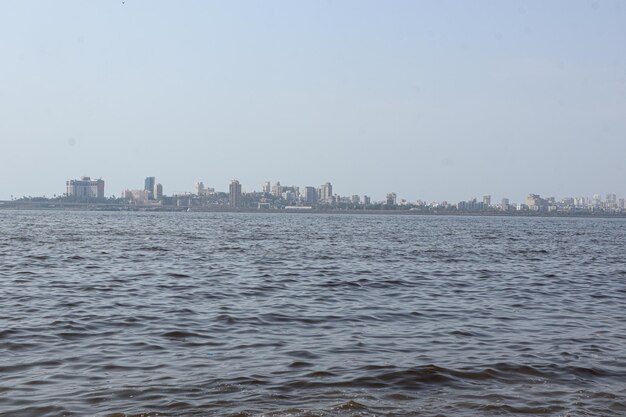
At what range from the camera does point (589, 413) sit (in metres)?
9.35

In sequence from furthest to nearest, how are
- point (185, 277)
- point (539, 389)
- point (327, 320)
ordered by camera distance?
point (185, 277) → point (327, 320) → point (539, 389)

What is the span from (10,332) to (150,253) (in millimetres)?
25286

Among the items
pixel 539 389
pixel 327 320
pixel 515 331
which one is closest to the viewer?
pixel 539 389

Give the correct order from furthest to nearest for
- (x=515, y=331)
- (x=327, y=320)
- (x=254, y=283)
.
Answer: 1. (x=254, y=283)
2. (x=327, y=320)
3. (x=515, y=331)

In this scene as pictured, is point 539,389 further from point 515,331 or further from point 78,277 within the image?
point 78,277

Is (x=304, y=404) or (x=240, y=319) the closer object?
(x=304, y=404)

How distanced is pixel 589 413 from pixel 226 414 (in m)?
4.38

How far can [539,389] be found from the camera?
10.6 m

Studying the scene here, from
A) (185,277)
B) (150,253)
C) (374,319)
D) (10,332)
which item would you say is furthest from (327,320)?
(150,253)

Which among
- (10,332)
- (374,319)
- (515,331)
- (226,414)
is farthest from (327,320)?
(226,414)

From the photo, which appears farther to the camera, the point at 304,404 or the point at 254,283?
the point at 254,283

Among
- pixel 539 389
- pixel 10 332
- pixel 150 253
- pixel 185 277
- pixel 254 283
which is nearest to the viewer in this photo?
pixel 539 389

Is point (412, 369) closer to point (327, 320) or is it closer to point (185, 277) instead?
point (327, 320)

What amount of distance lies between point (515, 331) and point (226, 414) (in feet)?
26.8
